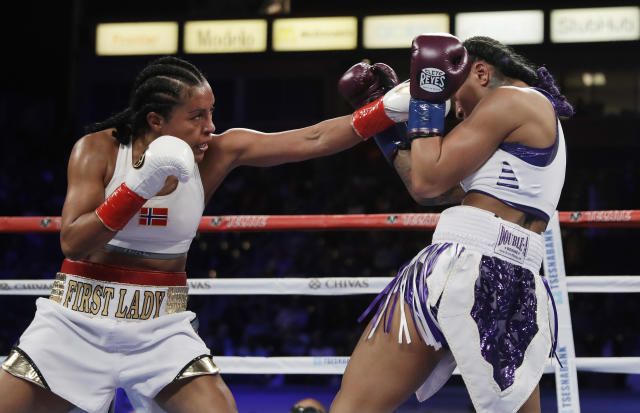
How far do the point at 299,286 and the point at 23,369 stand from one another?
1.30 meters

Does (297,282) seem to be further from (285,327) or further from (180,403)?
(285,327)

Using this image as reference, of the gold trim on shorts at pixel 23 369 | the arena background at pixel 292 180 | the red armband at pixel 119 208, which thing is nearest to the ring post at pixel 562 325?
the arena background at pixel 292 180

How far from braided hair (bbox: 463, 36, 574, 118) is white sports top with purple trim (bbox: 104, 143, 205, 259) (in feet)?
2.72

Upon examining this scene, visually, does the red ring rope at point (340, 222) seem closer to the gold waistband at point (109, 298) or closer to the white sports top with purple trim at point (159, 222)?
the white sports top with purple trim at point (159, 222)

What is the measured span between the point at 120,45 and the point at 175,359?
899 cm

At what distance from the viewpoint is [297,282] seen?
3.02 m

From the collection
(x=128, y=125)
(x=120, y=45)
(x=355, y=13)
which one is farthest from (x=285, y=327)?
(x=120, y=45)

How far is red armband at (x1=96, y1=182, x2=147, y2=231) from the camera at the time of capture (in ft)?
6.14

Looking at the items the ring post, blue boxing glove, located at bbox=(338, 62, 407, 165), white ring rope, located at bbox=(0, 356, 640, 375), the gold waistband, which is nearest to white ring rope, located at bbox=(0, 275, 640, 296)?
the ring post

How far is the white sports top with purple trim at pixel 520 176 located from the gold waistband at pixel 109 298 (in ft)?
2.95

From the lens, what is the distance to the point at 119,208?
1.87m

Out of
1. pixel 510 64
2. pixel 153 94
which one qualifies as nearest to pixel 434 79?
pixel 510 64

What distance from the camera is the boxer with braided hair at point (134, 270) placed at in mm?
1905

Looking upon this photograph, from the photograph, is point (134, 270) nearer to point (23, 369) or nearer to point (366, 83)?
point (23, 369)
